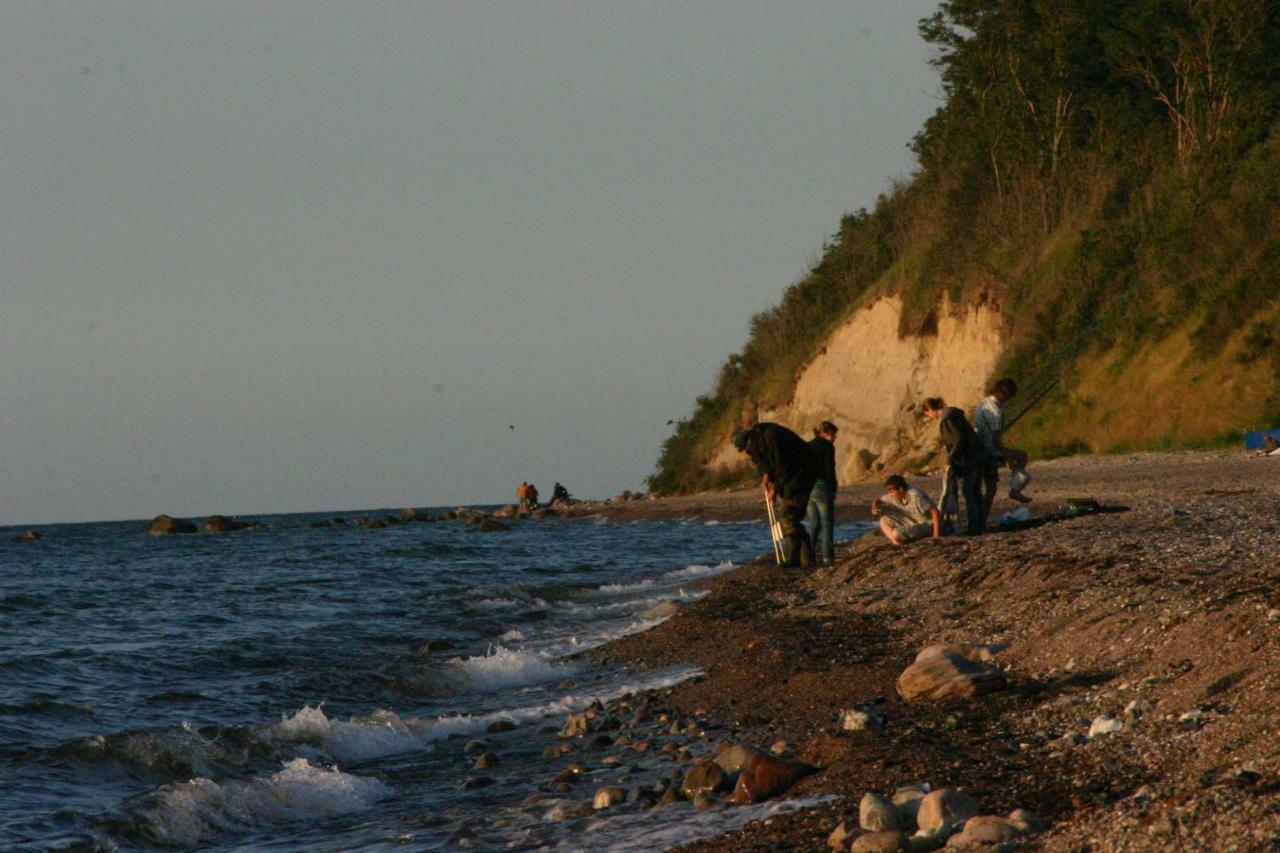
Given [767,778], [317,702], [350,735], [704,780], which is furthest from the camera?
[317,702]

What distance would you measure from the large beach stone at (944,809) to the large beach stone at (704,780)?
1.77 m

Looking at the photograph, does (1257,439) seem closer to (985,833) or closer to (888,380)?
Result: (888,380)

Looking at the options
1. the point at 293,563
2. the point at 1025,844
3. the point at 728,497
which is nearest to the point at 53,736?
the point at 1025,844

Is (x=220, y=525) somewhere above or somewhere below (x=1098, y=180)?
below

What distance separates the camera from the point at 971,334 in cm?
4250

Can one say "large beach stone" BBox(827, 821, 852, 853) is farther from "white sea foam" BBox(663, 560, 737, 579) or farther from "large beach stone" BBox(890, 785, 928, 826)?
"white sea foam" BBox(663, 560, 737, 579)

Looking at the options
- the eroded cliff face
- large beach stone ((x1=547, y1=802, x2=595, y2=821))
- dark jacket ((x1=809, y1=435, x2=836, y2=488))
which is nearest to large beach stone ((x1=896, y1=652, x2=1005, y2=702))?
large beach stone ((x1=547, y1=802, x2=595, y2=821))

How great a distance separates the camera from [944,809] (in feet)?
19.4

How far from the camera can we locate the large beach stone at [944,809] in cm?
589

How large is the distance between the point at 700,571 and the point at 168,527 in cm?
5940

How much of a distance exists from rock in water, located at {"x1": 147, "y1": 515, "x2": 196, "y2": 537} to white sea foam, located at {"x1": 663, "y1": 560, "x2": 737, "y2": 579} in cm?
5725

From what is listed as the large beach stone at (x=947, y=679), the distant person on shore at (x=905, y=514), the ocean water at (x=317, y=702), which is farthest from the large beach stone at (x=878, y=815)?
the distant person on shore at (x=905, y=514)

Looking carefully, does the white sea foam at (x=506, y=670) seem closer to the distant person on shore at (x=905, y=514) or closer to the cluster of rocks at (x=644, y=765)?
the cluster of rocks at (x=644, y=765)

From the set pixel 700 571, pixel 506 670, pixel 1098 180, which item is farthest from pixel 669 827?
pixel 1098 180
